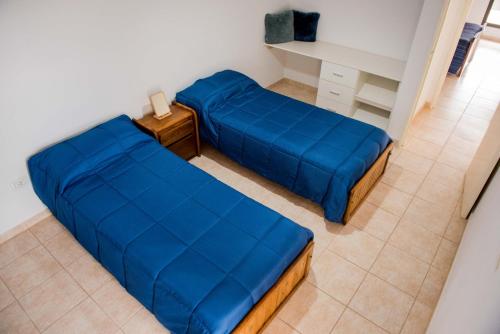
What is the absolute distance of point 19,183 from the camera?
2627 mm

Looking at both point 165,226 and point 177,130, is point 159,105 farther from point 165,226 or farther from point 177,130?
point 165,226

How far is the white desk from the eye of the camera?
3758 millimetres

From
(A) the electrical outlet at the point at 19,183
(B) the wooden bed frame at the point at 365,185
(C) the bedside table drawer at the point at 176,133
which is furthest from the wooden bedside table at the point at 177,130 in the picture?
(B) the wooden bed frame at the point at 365,185

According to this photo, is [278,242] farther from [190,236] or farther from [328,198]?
[328,198]

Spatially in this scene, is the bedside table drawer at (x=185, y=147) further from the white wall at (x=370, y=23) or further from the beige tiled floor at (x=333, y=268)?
the white wall at (x=370, y=23)

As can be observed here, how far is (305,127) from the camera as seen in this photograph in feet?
10.3

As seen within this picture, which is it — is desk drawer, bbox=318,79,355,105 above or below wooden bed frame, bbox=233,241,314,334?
above

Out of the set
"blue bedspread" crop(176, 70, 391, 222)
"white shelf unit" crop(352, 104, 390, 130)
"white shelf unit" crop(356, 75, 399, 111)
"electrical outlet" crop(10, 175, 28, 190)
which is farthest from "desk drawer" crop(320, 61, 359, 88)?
"electrical outlet" crop(10, 175, 28, 190)

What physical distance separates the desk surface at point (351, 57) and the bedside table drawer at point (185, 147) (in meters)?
1.72

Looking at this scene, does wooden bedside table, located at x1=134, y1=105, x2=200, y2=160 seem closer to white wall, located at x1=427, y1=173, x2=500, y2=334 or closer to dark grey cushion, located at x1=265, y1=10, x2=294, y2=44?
dark grey cushion, located at x1=265, y1=10, x2=294, y2=44

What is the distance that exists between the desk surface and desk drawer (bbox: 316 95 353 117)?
0.47m

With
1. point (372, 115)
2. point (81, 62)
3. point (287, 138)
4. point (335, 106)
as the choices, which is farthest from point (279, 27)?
point (81, 62)

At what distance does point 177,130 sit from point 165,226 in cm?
125

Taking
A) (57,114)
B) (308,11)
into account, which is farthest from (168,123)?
(308,11)
